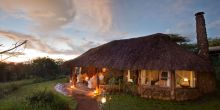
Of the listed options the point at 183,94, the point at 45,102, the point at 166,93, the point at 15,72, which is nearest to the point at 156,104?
the point at 166,93

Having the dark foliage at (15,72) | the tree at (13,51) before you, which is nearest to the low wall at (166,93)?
the tree at (13,51)

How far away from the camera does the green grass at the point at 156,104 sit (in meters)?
12.7

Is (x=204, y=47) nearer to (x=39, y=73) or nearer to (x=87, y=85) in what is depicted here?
(x=87, y=85)

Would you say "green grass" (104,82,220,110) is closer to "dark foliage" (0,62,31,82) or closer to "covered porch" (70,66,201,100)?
"covered porch" (70,66,201,100)

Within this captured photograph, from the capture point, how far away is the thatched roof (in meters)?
14.6

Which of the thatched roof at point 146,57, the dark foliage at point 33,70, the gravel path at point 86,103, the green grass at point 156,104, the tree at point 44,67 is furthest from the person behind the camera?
the tree at point 44,67

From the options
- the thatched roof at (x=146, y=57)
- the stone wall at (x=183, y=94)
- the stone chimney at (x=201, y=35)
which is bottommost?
the stone wall at (x=183, y=94)

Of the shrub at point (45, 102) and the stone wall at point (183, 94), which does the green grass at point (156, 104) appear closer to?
the stone wall at point (183, 94)

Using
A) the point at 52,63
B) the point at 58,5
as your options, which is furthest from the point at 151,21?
the point at 52,63

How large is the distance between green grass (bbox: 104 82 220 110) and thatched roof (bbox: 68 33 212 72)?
2.05m

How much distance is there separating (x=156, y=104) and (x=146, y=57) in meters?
3.75

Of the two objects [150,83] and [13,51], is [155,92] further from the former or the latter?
[13,51]

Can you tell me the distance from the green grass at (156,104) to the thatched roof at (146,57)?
2.05m

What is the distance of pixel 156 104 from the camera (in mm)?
13562
